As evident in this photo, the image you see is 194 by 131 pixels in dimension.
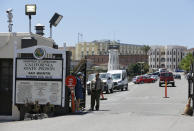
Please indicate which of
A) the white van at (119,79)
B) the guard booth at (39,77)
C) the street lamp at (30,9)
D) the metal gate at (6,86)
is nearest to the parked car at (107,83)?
the white van at (119,79)

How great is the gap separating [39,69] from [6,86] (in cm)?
167

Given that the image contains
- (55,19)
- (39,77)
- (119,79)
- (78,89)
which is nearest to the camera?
(39,77)

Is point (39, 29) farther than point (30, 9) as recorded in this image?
Yes

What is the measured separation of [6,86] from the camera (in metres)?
15.0

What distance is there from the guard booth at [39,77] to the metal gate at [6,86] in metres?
0.51

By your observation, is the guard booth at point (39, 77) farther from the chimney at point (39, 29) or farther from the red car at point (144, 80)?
the red car at point (144, 80)

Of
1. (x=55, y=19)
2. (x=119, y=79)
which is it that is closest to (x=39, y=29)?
(x=55, y=19)

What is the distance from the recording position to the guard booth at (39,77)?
1423 cm

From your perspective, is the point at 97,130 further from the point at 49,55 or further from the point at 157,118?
the point at 49,55

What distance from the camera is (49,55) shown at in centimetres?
1559

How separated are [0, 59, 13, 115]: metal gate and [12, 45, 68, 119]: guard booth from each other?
505 mm

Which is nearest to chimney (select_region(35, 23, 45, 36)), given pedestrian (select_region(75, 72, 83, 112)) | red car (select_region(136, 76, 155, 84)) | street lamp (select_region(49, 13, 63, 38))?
street lamp (select_region(49, 13, 63, 38))

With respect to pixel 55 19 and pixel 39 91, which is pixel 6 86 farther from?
pixel 55 19

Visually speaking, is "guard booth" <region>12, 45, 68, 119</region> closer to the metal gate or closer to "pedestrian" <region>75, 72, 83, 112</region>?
the metal gate
